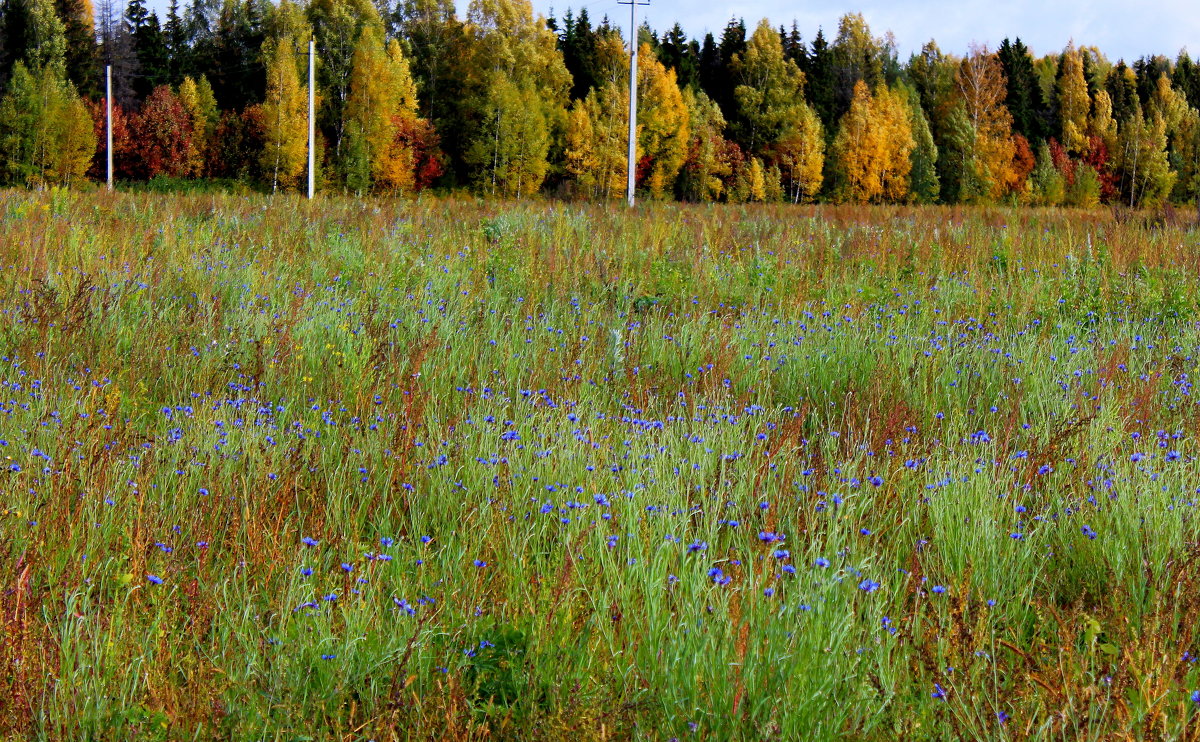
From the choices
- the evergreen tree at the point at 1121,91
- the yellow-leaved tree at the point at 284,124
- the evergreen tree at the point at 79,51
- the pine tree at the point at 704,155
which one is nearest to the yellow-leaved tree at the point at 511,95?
the pine tree at the point at 704,155

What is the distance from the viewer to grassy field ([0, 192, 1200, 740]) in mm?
2021

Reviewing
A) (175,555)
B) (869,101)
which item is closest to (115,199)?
(175,555)

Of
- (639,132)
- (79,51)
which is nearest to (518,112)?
(639,132)

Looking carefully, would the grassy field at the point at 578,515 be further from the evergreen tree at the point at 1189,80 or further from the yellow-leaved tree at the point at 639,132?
the evergreen tree at the point at 1189,80

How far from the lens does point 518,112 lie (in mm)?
46500

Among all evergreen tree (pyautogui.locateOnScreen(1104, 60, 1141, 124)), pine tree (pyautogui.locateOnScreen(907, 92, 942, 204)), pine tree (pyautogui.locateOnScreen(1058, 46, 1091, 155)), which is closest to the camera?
pine tree (pyautogui.locateOnScreen(907, 92, 942, 204))

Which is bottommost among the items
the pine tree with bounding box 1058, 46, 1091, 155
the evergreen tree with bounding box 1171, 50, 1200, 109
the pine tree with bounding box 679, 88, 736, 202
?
the pine tree with bounding box 679, 88, 736, 202

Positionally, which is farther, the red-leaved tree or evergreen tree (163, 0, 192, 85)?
evergreen tree (163, 0, 192, 85)

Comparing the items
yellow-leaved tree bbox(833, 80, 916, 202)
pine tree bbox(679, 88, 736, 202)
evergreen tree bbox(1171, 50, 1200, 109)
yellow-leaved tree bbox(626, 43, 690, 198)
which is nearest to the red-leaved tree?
yellow-leaved tree bbox(626, 43, 690, 198)

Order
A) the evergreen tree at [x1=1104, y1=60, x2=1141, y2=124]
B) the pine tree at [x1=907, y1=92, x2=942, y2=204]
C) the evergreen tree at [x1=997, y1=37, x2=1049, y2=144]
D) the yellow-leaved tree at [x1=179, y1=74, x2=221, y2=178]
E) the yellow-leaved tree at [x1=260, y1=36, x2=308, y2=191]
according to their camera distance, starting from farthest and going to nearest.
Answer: the evergreen tree at [x1=1104, y1=60, x2=1141, y2=124], the evergreen tree at [x1=997, y1=37, x2=1049, y2=144], the pine tree at [x1=907, y1=92, x2=942, y2=204], the yellow-leaved tree at [x1=179, y1=74, x2=221, y2=178], the yellow-leaved tree at [x1=260, y1=36, x2=308, y2=191]

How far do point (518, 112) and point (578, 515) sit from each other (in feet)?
150

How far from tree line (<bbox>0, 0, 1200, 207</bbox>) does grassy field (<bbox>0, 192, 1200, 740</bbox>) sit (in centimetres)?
3948

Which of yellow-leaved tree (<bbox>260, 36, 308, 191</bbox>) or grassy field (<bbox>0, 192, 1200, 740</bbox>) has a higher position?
yellow-leaved tree (<bbox>260, 36, 308, 191</bbox>)

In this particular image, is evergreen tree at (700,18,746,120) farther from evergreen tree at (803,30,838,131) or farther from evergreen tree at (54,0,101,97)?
evergreen tree at (54,0,101,97)
